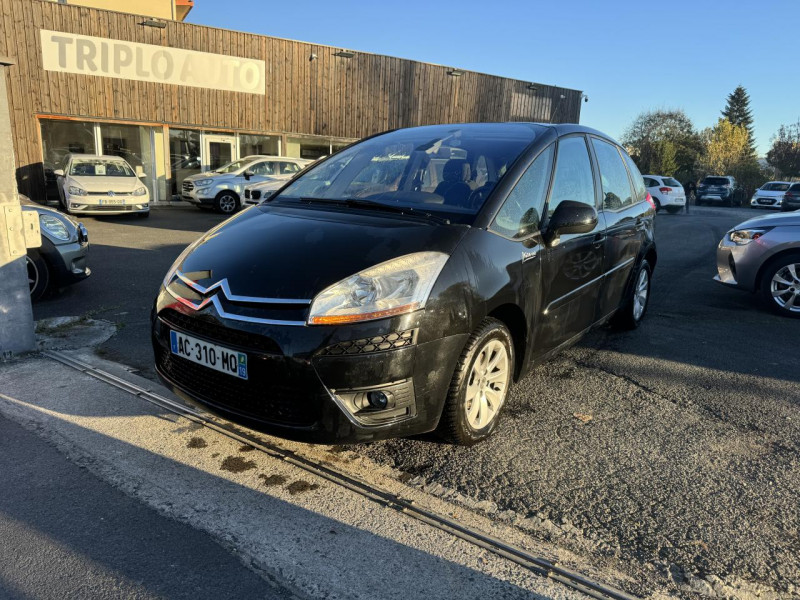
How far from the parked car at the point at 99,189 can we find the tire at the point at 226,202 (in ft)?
7.33

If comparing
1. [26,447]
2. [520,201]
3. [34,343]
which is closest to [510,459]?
[520,201]

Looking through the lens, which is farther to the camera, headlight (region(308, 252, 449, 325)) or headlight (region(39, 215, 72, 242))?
headlight (region(39, 215, 72, 242))

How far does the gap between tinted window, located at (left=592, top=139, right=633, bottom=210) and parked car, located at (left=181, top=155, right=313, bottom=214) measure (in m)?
12.2

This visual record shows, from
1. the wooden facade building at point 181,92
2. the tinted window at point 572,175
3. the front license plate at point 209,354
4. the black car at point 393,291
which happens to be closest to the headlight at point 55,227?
the black car at point 393,291

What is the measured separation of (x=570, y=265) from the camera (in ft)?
11.9

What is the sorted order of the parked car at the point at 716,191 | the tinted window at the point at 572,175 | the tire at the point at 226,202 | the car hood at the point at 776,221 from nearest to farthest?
the tinted window at the point at 572,175, the car hood at the point at 776,221, the tire at the point at 226,202, the parked car at the point at 716,191

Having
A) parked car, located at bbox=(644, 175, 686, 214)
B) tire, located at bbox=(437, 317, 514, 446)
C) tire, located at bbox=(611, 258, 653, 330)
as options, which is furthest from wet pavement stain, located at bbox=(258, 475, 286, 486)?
parked car, located at bbox=(644, 175, 686, 214)

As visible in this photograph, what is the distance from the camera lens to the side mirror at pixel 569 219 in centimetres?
327

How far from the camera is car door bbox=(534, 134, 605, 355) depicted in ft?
11.2

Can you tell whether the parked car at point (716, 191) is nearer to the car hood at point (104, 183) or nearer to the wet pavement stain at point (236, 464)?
the car hood at point (104, 183)

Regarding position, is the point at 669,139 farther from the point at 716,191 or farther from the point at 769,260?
the point at 769,260

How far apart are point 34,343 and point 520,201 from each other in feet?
12.3

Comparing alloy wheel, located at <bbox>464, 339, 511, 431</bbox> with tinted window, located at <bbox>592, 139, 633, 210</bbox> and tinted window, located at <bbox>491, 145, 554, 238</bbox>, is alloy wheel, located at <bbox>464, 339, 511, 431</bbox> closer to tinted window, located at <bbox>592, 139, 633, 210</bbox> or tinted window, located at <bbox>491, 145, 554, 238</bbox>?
tinted window, located at <bbox>491, 145, 554, 238</bbox>

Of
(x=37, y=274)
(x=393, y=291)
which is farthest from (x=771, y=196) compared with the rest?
(x=393, y=291)
